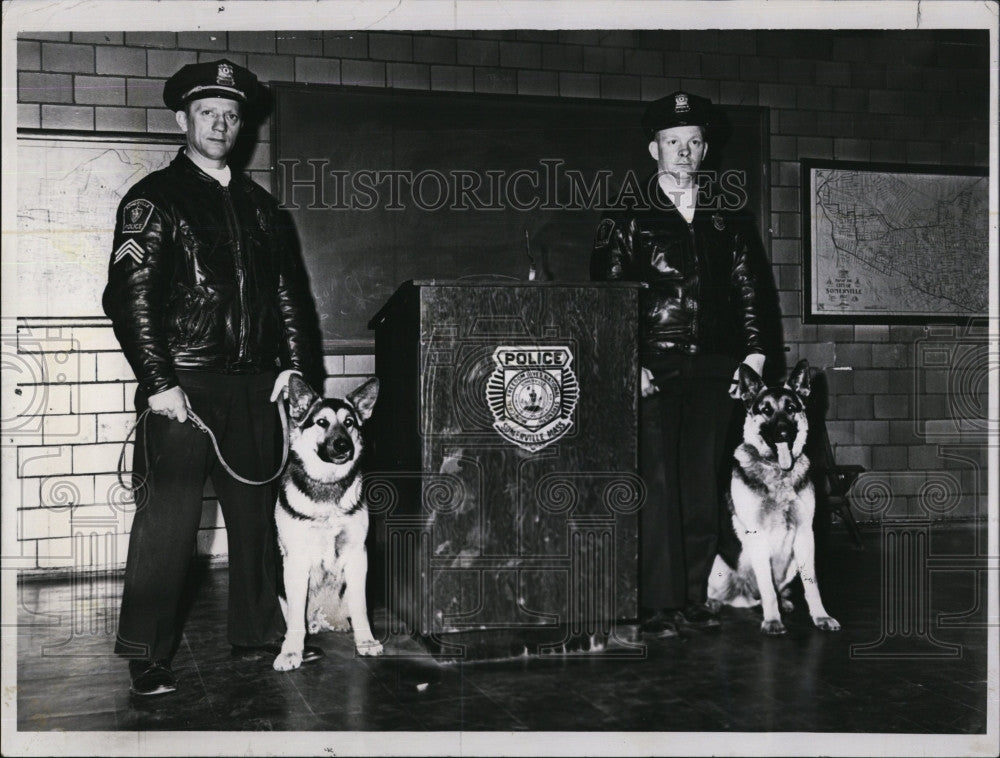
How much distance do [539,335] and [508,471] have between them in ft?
1.49

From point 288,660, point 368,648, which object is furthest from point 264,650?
point 368,648

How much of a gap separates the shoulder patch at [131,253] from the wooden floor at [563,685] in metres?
1.35

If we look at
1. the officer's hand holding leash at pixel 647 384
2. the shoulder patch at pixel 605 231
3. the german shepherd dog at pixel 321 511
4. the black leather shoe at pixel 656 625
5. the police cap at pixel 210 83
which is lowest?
the black leather shoe at pixel 656 625

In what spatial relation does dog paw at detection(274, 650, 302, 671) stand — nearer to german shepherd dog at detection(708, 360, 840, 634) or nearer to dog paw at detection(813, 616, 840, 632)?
german shepherd dog at detection(708, 360, 840, 634)

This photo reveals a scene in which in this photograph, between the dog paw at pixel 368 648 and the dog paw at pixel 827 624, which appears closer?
the dog paw at pixel 368 648

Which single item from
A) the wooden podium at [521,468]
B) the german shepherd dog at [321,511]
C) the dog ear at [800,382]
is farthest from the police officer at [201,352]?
the dog ear at [800,382]

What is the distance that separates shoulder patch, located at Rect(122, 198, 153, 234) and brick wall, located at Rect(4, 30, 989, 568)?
44.4 inches

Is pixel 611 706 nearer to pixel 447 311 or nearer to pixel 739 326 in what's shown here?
pixel 447 311

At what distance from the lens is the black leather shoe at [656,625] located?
3.11 meters

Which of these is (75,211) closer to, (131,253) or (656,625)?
(131,253)

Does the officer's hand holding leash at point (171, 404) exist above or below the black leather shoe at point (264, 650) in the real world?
above

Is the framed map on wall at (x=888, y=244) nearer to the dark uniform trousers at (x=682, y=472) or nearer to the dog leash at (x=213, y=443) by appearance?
the dark uniform trousers at (x=682, y=472)

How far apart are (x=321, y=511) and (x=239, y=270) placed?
2.91ft

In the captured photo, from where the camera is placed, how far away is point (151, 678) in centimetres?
266
